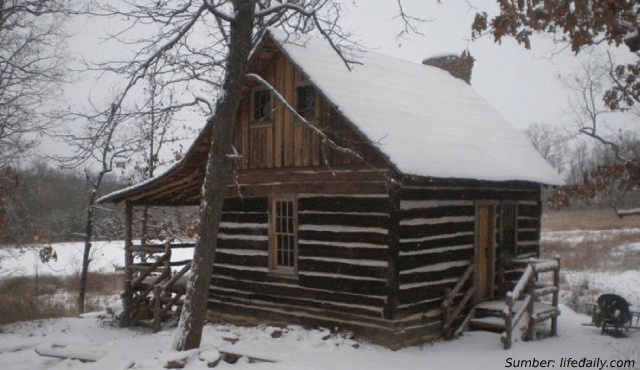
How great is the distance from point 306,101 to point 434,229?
3.72 m

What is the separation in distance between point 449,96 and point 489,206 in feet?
12.6

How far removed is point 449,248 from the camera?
11992 millimetres

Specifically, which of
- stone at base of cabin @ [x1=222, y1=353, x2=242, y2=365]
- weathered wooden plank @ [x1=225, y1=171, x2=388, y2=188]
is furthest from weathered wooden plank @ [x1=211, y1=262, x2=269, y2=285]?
stone at base of cabin @ [x1=222, y1=353, x2=242, y2=365]

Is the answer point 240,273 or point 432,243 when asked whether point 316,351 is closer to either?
point 432,243

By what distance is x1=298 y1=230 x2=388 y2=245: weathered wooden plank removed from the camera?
10.8 metres

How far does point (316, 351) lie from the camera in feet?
31.9

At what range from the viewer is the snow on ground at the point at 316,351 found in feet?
28.1

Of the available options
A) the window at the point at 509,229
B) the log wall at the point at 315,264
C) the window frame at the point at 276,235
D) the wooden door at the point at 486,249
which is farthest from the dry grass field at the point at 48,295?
the window at the point at 509,229

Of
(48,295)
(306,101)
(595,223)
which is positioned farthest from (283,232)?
(595,223)

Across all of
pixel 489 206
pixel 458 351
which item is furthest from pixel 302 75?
pixel 458 351

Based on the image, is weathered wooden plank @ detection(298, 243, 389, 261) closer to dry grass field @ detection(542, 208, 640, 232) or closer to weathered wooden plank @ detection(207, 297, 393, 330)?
weathered wooden plank @ detection(207, 297, 393, 330)

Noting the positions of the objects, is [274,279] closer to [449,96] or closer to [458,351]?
[458,351]

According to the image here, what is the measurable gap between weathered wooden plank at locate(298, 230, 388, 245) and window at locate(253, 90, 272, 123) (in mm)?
2796

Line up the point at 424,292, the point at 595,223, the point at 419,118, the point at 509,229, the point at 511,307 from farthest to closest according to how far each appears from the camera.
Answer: the point at 595,223 → the point at 509,229 → the point at 419,118 → the point at 424,292 → the point at 511,307
